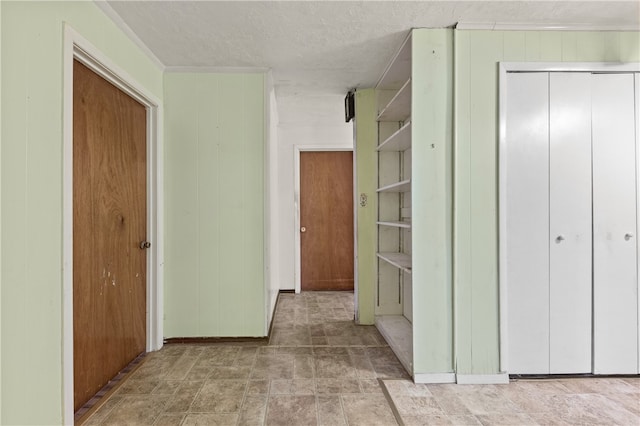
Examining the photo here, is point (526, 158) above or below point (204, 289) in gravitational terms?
above

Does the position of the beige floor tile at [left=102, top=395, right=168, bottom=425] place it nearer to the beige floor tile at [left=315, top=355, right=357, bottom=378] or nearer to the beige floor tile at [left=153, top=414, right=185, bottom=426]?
the beige floor tile at [left=153, top=414, right=185, bottom=426]

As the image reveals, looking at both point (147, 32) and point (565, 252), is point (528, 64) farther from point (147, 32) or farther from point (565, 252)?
point (147, 32)

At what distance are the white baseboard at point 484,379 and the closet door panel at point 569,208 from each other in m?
0.35

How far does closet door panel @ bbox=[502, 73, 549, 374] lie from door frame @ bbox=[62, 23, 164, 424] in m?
2.53

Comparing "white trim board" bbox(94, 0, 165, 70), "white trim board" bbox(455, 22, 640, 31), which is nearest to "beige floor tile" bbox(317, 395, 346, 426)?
"white trim board" bbox(455, 22, 640, 31)

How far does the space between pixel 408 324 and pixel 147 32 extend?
312 centimetres

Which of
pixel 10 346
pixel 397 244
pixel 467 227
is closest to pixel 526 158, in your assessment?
pixel 467 227

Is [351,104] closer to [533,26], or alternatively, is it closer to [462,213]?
[533,26]

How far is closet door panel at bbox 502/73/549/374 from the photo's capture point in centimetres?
217

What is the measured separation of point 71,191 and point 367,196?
242 centimetres

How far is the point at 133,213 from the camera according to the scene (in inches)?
96.3

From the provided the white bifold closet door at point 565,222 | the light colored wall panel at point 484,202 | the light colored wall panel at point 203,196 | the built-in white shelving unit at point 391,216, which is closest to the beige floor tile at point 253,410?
the light colored wall panel at point 203,196

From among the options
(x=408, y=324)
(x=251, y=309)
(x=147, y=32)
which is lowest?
(x=408, y=324)

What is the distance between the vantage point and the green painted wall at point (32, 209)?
4.20ft
